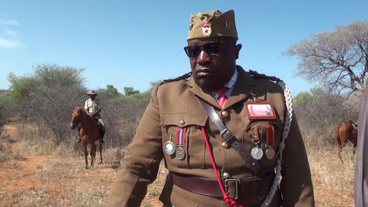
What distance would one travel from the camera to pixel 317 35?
13.3m

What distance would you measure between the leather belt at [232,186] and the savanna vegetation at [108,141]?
12.7 ft

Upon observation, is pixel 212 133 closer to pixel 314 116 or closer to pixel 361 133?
pixel 361 133

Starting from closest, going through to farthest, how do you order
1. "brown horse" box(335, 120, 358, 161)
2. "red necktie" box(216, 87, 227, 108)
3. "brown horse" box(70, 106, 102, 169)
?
"red necktie" box(216, 87, 227, 108)
"brown horse" box(70, 106, 102, 169)
"brown horse" box(335, 120, 358, 161)

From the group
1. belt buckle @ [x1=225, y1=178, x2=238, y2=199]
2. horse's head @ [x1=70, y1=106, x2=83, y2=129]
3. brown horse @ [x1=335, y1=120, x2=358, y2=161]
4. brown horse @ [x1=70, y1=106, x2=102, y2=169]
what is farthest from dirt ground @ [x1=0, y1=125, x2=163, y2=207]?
brown horse @ [x1=335, y1=120, x2=358, y2=161]

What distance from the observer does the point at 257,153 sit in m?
1.64

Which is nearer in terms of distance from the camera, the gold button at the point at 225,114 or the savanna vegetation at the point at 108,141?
the gold button at the point at 225,114

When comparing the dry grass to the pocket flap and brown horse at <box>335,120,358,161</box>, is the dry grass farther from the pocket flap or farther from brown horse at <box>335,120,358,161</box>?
the pocket flap

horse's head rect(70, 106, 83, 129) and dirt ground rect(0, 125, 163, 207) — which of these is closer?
dirt ground rect(0, 125, 163, 207)

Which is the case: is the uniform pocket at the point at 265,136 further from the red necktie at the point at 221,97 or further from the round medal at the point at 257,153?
the red necktie at the point at 221,97

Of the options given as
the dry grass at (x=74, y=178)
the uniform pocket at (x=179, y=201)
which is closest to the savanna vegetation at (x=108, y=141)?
the dry grass at (x=74, y=178)

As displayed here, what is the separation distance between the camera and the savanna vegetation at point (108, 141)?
591 cm

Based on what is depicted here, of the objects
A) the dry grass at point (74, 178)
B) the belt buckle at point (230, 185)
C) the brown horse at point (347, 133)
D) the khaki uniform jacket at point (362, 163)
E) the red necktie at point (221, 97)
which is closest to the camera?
the khaki uniform jacket at point (362, 163)

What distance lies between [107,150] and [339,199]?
23.6ft

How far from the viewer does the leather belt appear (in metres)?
1.61
